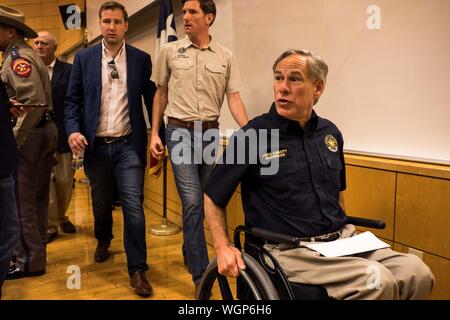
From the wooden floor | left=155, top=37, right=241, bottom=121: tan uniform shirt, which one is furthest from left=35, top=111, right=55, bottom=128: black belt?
the wooden floor

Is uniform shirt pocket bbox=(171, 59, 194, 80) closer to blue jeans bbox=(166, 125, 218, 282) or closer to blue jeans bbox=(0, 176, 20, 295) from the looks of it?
blue jeans bbox=(166, 125, 218, 282)

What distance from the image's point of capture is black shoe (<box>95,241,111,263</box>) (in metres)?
2.89

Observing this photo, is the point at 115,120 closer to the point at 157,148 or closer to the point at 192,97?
the point at 157,148

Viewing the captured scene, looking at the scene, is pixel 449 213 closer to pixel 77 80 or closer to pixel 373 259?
pixel 373 259

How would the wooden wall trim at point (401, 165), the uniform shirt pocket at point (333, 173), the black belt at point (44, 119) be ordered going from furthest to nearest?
the black belt at point (44, 119), the wooden wall trim at point (401, 165), the uniform shirt pocket at point (333, 173)

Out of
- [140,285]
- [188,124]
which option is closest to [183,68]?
[188,124]

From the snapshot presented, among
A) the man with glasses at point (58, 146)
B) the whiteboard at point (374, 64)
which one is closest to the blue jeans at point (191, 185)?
the whiteboard at point (374, 64)

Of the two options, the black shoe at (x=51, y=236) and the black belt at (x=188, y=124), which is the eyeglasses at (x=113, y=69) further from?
the black shoe at (x=51, y=236)

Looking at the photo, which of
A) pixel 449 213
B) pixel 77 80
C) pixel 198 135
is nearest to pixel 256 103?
pixel 198 135

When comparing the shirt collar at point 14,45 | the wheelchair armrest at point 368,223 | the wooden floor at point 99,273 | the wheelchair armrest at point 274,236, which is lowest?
the wooden floor at point 99,273

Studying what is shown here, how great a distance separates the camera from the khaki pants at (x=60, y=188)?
351cm

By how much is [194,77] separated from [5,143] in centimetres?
100

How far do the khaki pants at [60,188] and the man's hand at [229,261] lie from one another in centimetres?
248

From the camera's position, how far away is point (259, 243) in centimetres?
146
